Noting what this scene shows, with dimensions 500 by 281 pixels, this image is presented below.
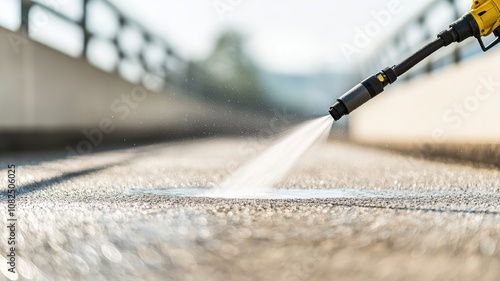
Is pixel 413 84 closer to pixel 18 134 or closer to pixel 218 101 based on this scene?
pixel 18 134

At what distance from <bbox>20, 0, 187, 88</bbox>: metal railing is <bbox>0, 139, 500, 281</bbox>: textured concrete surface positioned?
372 centimetres

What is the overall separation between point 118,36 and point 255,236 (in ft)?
27.4

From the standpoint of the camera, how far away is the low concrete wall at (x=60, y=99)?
6344 mm

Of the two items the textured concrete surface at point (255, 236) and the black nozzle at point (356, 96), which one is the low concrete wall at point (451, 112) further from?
the black nozzle at point (356, 96)

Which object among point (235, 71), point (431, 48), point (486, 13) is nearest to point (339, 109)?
point (431, 48)

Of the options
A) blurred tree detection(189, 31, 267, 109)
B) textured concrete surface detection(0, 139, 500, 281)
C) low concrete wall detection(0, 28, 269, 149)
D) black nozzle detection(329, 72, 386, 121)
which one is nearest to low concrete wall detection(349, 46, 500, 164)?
textured concrete surface detection(0, 139, 500, 281)

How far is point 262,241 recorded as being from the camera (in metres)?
1.65

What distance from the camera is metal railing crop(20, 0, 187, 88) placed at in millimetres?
6480

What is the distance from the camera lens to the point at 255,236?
1.73m

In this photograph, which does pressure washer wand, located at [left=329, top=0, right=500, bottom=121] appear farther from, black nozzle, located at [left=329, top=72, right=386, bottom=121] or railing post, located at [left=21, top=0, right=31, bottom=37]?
railing post, located at [left=21, top=0, right=31, bottom=37]

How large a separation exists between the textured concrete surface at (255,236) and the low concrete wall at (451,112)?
2104 mm

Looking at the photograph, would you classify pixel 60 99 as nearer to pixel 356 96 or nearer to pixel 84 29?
pixel 84 29

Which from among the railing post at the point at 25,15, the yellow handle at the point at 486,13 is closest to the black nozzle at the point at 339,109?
the yellow handle at the point at 486,13

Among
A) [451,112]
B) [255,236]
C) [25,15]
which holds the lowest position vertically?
[451,112]
